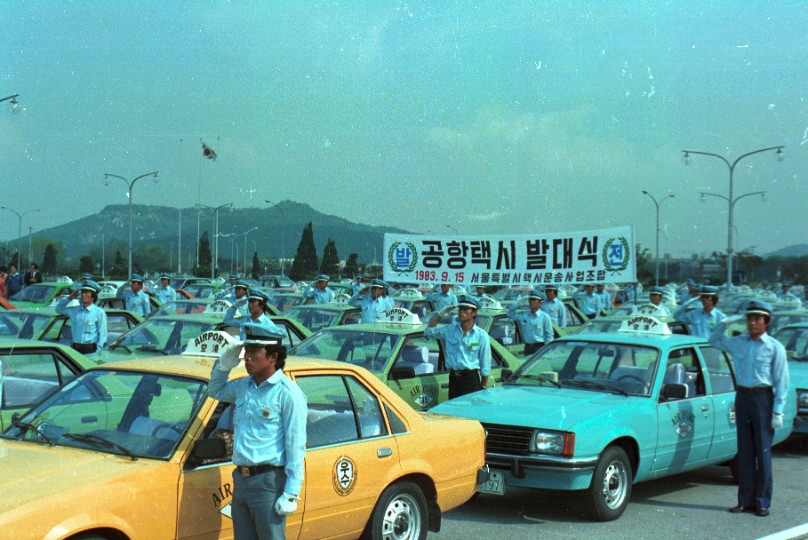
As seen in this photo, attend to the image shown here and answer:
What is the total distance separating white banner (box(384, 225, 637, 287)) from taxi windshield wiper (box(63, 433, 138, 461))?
6.03 m

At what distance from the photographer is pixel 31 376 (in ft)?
27.1

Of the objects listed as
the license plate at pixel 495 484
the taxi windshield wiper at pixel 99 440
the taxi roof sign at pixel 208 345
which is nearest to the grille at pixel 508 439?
the license plate at pixel 495 484

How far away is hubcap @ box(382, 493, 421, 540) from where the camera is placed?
580 cm

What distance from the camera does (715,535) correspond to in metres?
7.28

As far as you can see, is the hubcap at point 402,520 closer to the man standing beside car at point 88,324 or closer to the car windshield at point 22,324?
the man standing beside car at point 88,324

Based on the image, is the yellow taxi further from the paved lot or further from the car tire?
the paved lot

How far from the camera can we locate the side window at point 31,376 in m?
7.90

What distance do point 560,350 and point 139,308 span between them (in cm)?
1136

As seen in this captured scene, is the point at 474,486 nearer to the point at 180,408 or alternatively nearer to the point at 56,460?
the point at 180,408

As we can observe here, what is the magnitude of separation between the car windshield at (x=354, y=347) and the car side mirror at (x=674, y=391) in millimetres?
2940

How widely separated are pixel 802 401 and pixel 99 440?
8596 mm

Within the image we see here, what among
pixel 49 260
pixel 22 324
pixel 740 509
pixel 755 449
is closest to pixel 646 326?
pixel 755 449

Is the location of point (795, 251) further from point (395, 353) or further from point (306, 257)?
point (395, 353)

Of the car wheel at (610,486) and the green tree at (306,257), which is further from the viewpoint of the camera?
the green tree at (306,257)
